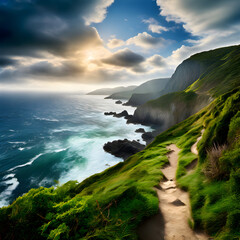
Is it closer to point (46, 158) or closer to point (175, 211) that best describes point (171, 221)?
point (175, 211)

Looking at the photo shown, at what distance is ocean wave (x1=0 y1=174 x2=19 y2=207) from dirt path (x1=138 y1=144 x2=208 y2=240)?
101 ft

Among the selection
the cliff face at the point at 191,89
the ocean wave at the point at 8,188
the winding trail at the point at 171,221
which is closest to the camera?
the winding trail at the point at 171,221

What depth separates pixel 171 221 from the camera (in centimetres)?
626

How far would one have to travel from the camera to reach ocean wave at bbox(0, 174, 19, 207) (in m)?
25.6

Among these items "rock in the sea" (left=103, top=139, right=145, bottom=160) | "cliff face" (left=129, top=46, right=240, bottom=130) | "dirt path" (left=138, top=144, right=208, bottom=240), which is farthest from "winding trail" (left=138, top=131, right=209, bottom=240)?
"cliff face" (left=129, top=46, right=240, bottom=130)

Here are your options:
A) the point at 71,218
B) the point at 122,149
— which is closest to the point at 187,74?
the point at 122,149

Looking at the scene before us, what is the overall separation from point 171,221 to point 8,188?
36.1 m

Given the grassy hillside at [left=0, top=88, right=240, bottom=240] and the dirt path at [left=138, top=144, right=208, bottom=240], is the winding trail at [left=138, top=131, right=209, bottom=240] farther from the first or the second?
the grassy hillside at [left=0, top=88, right=240, bottom=240]

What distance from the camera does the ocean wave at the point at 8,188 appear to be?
25594 millimetres

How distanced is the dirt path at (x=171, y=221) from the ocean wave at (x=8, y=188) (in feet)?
101

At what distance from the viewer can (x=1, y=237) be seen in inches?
194

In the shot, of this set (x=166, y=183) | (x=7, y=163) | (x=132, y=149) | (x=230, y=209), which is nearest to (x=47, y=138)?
(x=7, y=163)

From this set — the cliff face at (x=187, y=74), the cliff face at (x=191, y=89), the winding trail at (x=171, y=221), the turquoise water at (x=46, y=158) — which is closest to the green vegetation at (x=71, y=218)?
the winding trail at (x=171, y=221)

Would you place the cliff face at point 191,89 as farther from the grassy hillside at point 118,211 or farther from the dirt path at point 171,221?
the dirt path at point 171,221
